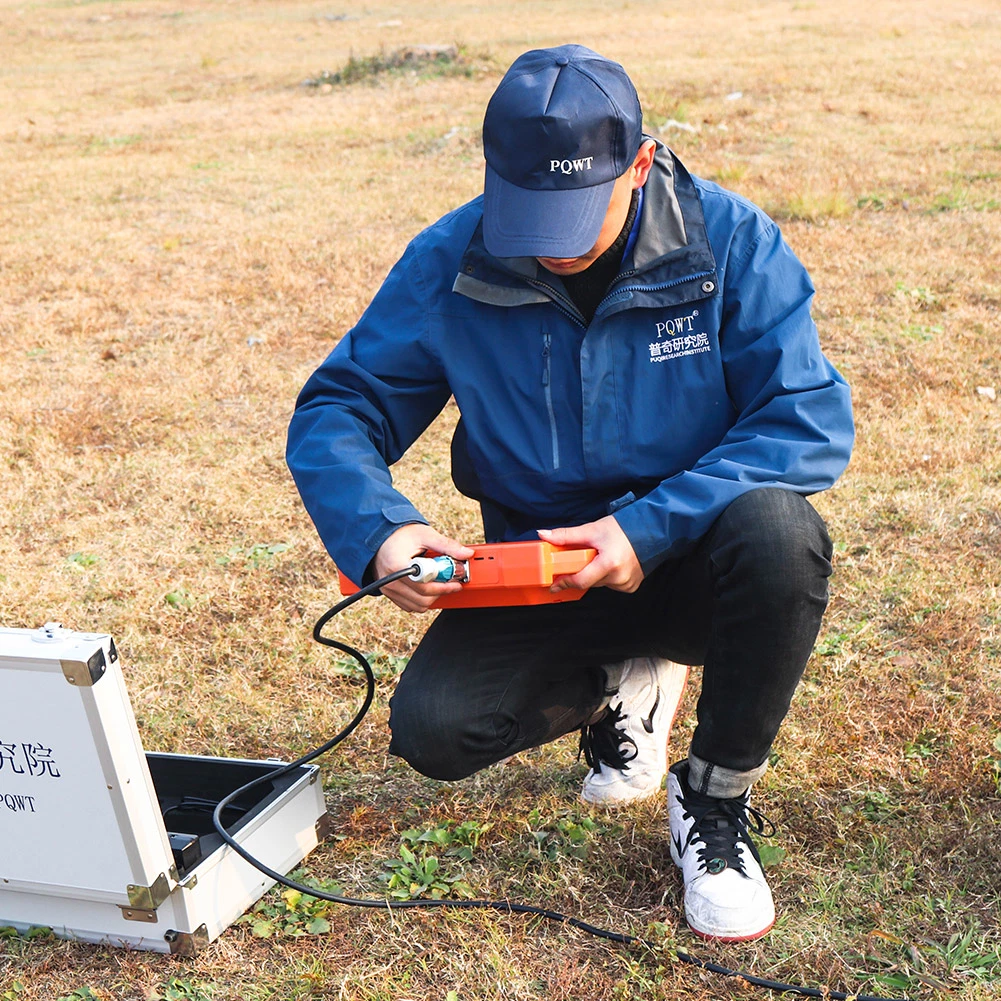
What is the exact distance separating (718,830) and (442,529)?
74.3 inches

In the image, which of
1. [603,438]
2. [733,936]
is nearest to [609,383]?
[603,438]

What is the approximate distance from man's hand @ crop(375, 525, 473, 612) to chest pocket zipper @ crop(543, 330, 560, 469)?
31 centimetres

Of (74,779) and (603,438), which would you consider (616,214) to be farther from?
(74,779)

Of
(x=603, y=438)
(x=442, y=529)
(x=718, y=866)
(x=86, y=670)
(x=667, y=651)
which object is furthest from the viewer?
(x=442, y=529)

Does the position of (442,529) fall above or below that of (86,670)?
below

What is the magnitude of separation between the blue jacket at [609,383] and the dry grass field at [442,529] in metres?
0.71

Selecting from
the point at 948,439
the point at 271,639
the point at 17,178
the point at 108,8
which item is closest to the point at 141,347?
the point at 271,639

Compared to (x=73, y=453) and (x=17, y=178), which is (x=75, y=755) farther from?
(x=17, y=178)

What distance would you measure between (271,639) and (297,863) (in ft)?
3.28

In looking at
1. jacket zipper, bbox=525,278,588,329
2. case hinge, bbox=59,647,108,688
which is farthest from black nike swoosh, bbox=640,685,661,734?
case hinge, bbox=59,647,108,688

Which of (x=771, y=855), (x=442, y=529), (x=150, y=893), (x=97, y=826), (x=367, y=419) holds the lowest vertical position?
(x=442, y=529)

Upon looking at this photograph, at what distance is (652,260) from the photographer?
2.16 meters

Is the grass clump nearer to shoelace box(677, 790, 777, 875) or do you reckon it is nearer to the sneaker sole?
shoelace box(677, 790, 777, 875)

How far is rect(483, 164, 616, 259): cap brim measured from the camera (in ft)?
6.69
